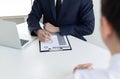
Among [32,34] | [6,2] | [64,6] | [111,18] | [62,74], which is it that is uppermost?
[6,2]

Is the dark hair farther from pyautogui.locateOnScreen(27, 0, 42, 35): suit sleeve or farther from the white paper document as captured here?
pyautogui.locateOnScreen(27, 0, 42, 35): suit sleeve

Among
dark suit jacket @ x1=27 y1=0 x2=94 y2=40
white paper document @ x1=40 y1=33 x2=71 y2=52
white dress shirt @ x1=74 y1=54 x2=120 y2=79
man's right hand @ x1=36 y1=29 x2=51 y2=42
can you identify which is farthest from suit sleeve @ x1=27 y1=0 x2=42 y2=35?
white dress shirt @ x1=74 y1=54 x2=120 y2=79

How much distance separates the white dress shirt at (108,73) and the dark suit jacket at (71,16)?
3.52 feet

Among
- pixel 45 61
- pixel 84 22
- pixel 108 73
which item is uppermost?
pixel 84 22

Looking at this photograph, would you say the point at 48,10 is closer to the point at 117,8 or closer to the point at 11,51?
the point at 11,51

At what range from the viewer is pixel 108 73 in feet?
2.23

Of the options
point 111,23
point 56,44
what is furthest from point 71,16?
point 111,23

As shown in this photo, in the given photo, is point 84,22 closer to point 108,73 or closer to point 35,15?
point 35,15

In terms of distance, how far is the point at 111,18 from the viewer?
67 centimetres

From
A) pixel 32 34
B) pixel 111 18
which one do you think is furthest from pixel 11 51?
pixel 111 18

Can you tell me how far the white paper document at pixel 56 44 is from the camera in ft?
4.81

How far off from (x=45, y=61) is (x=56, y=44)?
0.76 feet

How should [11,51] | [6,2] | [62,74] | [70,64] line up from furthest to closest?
[6,2] → [11,51] → [70,64] → [62,74]

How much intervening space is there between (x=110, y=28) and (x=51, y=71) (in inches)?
23.5
